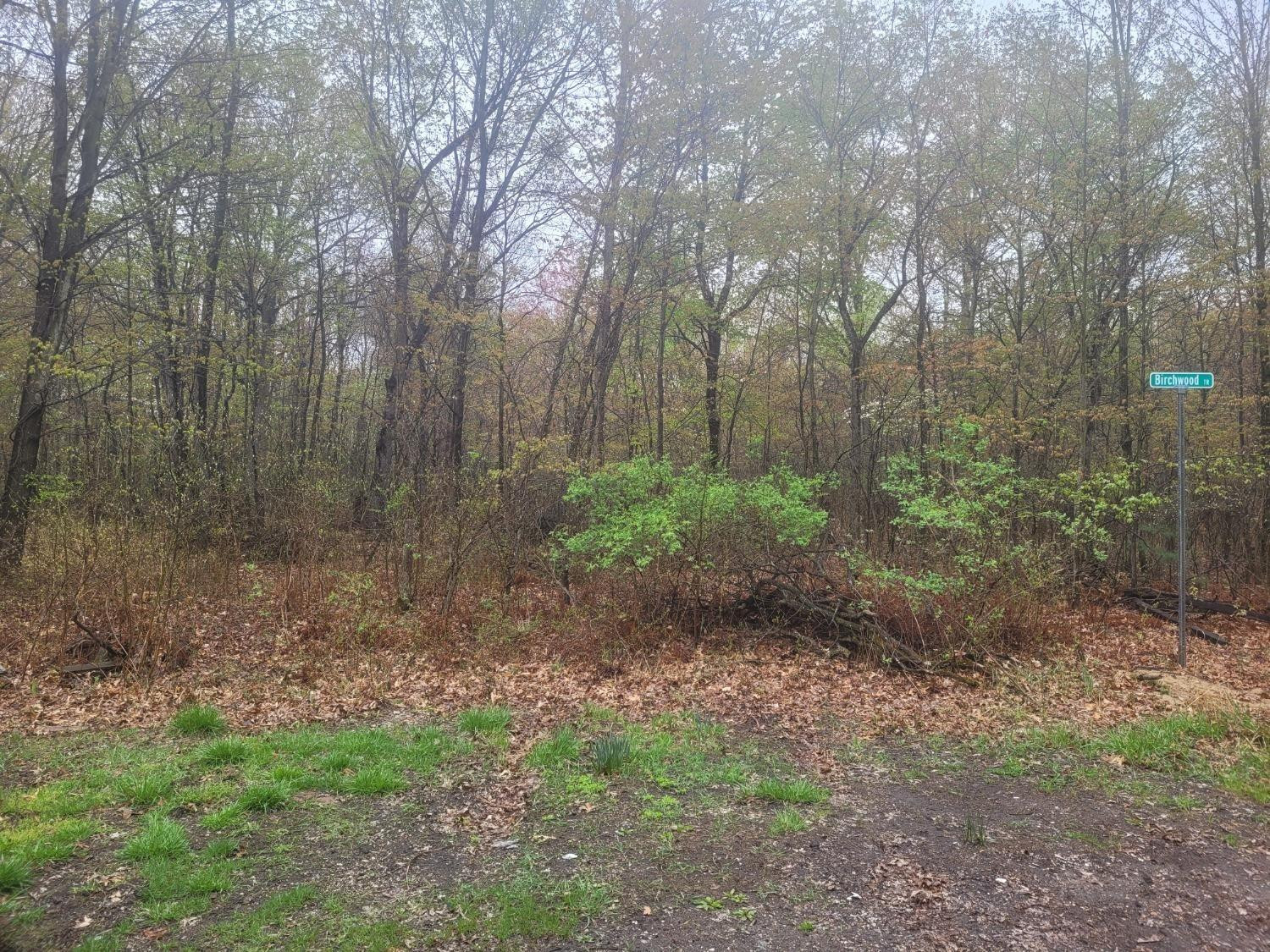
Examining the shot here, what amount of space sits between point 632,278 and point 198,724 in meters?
9.19

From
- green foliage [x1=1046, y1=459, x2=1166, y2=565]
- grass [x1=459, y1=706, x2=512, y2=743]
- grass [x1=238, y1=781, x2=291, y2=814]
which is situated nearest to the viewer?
grass [x1=238, y1=781, x2=291, y2=814]

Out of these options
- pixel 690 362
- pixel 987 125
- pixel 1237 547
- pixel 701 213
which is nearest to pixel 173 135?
pixel 701 213

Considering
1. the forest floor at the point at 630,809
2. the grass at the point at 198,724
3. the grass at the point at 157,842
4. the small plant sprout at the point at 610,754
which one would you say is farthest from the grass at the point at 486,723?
the grass at the point at 157,842

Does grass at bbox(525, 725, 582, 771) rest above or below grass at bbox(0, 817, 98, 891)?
below

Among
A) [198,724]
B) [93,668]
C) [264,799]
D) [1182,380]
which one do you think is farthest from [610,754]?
[1182,380]

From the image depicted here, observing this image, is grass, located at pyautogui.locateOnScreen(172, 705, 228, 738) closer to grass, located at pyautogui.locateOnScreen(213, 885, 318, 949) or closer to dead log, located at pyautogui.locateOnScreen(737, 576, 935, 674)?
grass, located at pyautogui.locateOnScreen(213, 885, 318, 949)

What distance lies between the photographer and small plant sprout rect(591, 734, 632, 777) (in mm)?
5012

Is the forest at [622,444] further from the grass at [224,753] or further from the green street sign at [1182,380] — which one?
the green street sign at [1182,380]

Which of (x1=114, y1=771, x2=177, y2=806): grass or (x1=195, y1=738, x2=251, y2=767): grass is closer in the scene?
(x1=114, y1=771, x2=177, y2=806): grass

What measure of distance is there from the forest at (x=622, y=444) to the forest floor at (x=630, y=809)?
44mm

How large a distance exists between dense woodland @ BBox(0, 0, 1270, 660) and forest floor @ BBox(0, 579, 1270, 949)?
1.97m

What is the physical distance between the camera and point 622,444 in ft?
57.3

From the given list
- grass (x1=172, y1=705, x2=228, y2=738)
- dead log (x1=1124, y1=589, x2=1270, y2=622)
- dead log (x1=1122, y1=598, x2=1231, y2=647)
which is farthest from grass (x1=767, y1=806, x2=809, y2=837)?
dead log (x1=1124, y1=589, x2=1270, y2=622)

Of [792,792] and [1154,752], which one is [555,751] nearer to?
[792,792]
